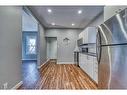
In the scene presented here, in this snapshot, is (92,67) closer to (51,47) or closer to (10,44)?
(10,44)

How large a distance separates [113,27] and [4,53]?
7.38 ft

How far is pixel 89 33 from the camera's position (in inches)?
249

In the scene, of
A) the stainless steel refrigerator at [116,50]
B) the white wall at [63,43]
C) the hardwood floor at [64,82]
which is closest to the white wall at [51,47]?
the white wall at [63,43]

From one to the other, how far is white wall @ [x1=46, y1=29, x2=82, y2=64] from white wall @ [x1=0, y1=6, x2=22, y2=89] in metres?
6.64

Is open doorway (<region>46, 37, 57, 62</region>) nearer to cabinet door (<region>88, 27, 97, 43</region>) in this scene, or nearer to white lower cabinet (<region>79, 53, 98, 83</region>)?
cabinet door (<region>88, 27, 97, 43</region>)

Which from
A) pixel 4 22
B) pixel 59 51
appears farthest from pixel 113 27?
pixel 59 51

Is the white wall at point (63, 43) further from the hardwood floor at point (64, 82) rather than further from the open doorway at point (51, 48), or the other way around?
the hardwood floor at point (64, 82)

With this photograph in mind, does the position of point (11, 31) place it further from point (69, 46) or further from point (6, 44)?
point (69, 46)

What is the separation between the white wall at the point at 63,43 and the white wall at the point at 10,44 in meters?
6.64

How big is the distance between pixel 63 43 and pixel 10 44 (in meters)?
7.53

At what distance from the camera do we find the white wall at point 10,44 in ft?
10.1

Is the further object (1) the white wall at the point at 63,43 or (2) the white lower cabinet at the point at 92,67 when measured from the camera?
(1) the white wall at the point at 63,43
